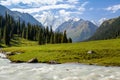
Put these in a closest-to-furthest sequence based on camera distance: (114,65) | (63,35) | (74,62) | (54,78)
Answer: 1. (54,78)
2. (114,65)
3. (74,62)
4. (63,35)

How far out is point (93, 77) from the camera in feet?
122

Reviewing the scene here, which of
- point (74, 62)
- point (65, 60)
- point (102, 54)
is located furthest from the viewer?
point (102, 54)

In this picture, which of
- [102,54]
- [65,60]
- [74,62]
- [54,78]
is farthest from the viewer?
[102,54]

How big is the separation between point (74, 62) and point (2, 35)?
131 meters

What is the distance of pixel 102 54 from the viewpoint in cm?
6769

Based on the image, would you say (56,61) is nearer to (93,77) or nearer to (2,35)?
(93,77)

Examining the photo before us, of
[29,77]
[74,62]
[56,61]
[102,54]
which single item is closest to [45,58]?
[56,61]

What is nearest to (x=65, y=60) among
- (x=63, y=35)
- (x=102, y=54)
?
(x=102, y=54)

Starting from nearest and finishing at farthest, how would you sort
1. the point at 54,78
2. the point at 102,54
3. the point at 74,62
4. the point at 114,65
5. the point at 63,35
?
the point at 54,78, the point at 114,65, the point at 74,62, the point at 102,54, the point at 63,35

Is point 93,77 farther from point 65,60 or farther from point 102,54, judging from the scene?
point 102,54

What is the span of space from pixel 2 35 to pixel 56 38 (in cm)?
3881

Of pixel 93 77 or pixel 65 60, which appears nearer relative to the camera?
pixel 93 77

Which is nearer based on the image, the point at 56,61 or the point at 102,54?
the point at 56,61

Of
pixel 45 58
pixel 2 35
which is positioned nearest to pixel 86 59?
pixel 45 58
